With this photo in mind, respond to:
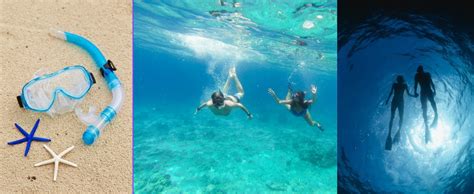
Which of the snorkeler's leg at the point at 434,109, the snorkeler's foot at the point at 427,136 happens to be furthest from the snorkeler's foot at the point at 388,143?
the snorkeler's leg at the point at 434,109

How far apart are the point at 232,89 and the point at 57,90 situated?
251 cm

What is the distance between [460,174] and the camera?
21.0 ft

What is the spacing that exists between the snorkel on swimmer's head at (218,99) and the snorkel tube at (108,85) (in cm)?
154

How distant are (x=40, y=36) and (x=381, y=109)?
6.03m

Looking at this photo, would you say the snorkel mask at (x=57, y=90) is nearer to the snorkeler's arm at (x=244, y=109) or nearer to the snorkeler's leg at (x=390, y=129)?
the snorkeler's arm at (x=244, y=109)

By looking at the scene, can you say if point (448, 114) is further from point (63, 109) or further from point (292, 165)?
point (63, 109)

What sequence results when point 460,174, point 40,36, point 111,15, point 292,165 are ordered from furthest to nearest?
point 460,174 < point 292,165 < point 111,15 < point 40,36

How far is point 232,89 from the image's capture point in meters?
4.82

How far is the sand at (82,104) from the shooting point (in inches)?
131

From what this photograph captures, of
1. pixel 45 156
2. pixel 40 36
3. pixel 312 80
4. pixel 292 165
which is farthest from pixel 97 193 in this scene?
pixel 312 80

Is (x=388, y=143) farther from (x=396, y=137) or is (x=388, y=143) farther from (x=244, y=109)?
(x=244, y=109)

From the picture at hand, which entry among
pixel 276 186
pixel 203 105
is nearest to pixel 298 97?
pixel 276 186

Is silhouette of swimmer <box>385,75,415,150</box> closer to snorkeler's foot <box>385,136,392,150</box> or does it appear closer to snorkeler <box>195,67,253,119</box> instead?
snorkeler's foot <box>385,136,392,150</box>

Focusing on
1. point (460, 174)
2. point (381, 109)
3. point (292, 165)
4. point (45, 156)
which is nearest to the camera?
point (45, 156)
